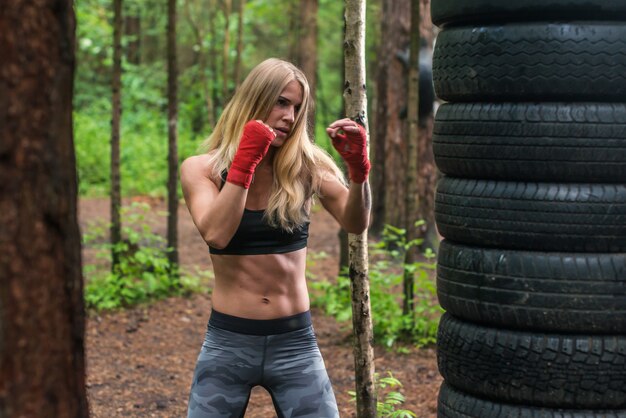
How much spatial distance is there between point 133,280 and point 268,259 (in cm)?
658

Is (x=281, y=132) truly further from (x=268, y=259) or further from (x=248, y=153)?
(x=268, y=259)

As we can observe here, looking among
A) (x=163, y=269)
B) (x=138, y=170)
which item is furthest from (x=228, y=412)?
(x=138, y=170)

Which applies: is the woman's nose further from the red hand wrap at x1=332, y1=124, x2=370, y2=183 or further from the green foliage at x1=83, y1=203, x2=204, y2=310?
the green foliage at x1=83, y1=203, x2=204, y2=310

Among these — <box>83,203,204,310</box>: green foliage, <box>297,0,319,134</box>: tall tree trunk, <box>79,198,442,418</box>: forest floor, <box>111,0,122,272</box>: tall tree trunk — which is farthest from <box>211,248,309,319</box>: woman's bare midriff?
<box>297,0,319,134</box>: tall tree trunk

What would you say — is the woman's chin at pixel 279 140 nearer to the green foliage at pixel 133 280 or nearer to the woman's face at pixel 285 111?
the woman's face at pixel 285 111

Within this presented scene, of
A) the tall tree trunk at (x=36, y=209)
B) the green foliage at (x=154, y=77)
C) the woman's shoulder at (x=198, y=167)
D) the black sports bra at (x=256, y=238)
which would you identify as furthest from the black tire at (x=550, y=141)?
the green foliage at (x=154, y=77)

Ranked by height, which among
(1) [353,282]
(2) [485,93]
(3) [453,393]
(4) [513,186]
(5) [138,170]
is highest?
(2) [485,93]

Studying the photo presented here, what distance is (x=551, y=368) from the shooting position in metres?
3.98

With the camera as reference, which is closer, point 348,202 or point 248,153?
point 248,153

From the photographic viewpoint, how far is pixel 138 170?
2064cm

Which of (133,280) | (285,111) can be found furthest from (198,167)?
(133,280)

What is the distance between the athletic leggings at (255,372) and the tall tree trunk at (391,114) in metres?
8.94

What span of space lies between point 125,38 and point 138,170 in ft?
13.5

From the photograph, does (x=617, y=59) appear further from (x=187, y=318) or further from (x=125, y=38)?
(x=125, y=38)
